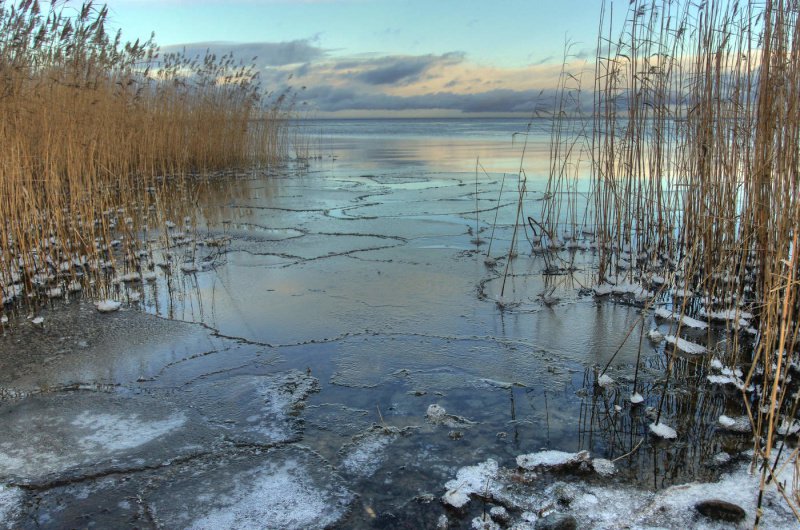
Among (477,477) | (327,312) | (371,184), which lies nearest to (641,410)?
(477,477)

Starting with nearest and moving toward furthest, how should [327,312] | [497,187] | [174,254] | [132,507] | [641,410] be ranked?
[132,507], [641,410], [327,312], [174,254], [497,187]

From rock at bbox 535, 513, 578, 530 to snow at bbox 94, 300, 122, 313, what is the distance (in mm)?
3145

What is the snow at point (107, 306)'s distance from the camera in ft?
12.4

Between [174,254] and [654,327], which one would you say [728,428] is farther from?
[174,254]

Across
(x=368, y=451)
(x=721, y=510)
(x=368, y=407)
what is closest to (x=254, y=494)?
(x=368, y=451)

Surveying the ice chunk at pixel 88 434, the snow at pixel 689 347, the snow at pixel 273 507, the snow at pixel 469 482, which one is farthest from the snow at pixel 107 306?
the snow at pixel 689 347

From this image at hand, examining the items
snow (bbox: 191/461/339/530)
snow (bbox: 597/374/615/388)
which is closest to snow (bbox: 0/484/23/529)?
snow (bbox: 191/461/339/530)

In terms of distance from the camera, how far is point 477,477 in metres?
2.01

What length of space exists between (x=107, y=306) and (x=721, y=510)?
11.9 feet

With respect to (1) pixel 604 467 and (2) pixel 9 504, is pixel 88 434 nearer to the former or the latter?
(2) pixel 9 504

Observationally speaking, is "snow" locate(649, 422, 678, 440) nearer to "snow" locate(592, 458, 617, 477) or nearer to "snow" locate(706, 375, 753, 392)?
"snow" locate(592, 458, 617, 477)

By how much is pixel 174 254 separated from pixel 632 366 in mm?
4004

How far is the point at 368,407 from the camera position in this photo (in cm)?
254

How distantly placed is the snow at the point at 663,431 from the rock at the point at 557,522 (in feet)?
2.18
